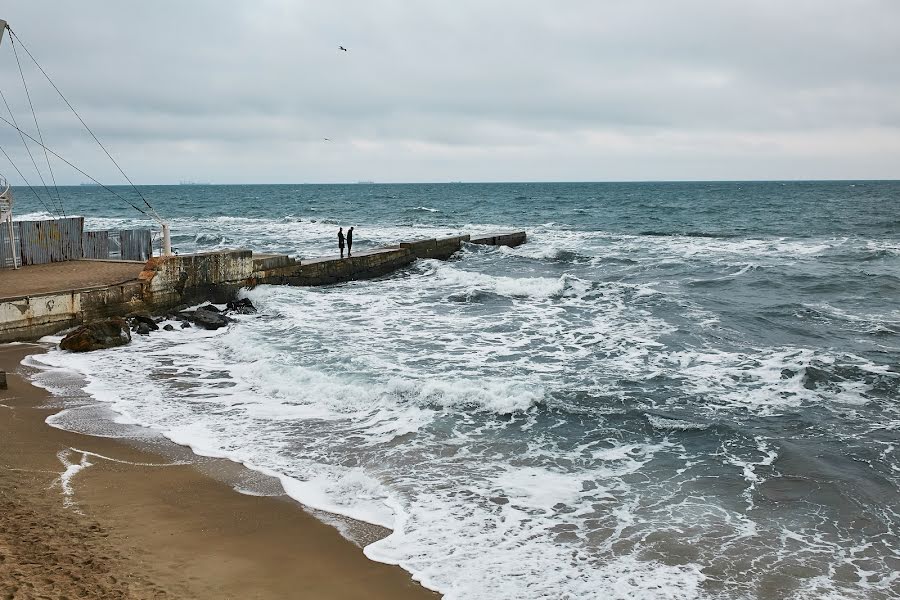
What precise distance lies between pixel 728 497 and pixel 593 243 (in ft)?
98.2

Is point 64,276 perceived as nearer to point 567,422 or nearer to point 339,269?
point 339,269

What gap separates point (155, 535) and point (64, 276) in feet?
41.6

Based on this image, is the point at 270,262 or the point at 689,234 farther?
the point at 689,234

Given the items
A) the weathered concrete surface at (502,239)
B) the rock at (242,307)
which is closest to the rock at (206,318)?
the rock at (242,307)

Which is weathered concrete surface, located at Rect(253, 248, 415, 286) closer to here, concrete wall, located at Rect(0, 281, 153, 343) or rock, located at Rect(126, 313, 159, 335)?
concrete wall, located at Rect(0, 281, 153, 343)

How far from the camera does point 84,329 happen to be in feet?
44.3

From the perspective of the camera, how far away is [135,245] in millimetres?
19797

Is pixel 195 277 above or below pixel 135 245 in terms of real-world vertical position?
below

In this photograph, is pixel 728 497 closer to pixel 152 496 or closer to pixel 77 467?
pixel 152 496

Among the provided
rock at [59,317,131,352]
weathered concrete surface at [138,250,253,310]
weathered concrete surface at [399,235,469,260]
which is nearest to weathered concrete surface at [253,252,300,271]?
weathered concrete surface at [138,250,253,310]

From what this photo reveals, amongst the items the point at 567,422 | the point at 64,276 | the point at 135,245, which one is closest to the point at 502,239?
the point at 135,245

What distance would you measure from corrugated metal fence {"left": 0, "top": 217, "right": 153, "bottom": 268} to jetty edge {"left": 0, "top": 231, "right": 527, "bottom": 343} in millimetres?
406

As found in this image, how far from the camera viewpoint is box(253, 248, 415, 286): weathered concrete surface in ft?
67.7

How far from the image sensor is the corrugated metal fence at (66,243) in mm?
17906
